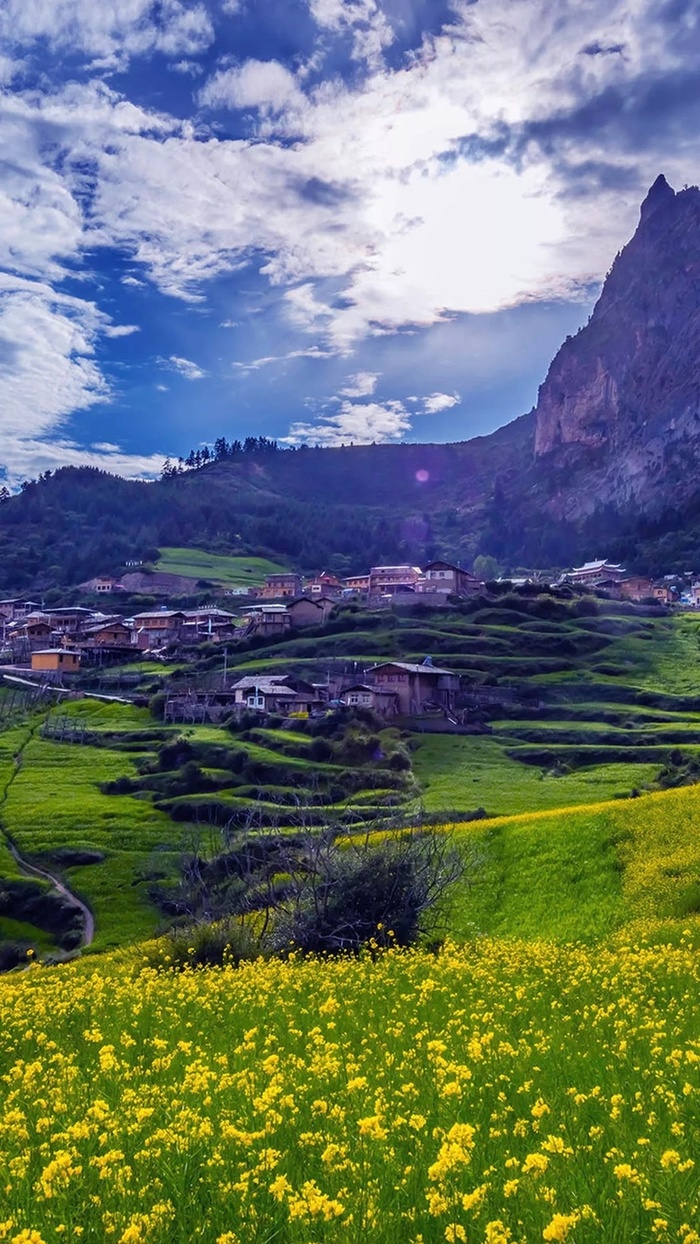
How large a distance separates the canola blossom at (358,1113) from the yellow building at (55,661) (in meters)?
114

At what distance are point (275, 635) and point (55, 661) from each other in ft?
93.5

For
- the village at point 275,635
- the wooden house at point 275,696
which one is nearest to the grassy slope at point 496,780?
the village at point 275,635

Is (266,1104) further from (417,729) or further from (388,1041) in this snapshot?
A: (417,729)

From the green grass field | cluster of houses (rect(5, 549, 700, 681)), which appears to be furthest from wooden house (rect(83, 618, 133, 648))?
the green grass field

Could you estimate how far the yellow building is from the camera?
123375 mm

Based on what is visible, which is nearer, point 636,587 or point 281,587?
point 636,587

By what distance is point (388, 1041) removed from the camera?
10156 mm

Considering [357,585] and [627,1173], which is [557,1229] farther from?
[357,585]

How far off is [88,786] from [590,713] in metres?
44.5

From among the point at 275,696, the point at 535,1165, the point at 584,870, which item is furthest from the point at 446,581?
the point at 535,1165

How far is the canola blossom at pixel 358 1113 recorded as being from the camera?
15.7 feet

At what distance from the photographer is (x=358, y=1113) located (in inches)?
274

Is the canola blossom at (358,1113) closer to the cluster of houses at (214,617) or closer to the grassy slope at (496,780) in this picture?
the grassy slope at (496,780)

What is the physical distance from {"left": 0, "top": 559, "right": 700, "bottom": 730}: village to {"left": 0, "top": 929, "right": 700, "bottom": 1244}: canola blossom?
76110 mm
